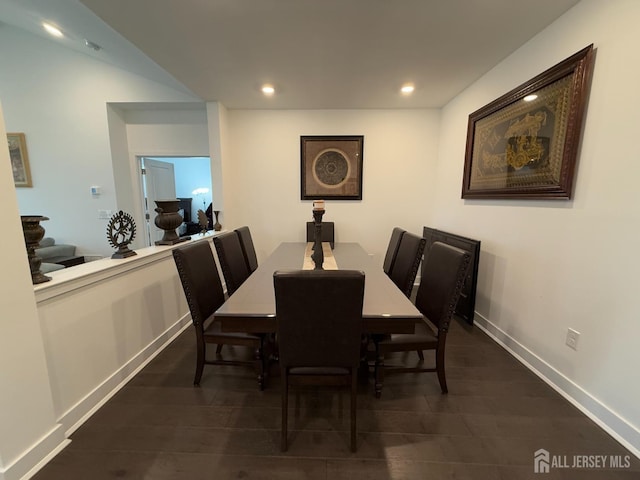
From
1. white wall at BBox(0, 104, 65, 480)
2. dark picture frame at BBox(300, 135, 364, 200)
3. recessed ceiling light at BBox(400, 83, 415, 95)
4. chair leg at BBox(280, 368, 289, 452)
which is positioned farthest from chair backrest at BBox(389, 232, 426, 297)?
Result: white wall at BBox(0, 104, 65, 480)

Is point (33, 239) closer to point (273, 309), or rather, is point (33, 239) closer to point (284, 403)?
point (273, 309)

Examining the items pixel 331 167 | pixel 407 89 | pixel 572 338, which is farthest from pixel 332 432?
pixel 407 89

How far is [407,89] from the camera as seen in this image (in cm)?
279

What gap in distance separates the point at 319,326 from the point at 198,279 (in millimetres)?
995

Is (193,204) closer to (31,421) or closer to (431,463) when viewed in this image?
(31,421)

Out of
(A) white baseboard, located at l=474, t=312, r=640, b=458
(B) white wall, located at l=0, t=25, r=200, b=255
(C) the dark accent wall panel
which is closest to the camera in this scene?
(A) white baseboard, located at l=474, t=312, r=640, b=458

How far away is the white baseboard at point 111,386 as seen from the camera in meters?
1.41

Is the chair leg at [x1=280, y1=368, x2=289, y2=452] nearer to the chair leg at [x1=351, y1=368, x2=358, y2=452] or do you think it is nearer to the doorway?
the chair leg at [x1=351, y1=368, x2=358, y2=452]

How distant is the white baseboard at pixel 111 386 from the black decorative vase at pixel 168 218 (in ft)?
2.71

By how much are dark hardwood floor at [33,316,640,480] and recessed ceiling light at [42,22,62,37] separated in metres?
3.45

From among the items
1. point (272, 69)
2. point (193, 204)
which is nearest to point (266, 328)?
point (272, 69)

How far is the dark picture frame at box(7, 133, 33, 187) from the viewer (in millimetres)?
3455

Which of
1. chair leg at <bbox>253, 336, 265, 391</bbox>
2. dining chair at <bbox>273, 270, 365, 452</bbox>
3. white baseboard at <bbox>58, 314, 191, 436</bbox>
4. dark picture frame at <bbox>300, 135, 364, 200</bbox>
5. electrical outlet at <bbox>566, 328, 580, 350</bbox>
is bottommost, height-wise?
white baseboard at <bbox>58, 314, 191, 436</bbox>

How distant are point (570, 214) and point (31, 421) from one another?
10.4ft
